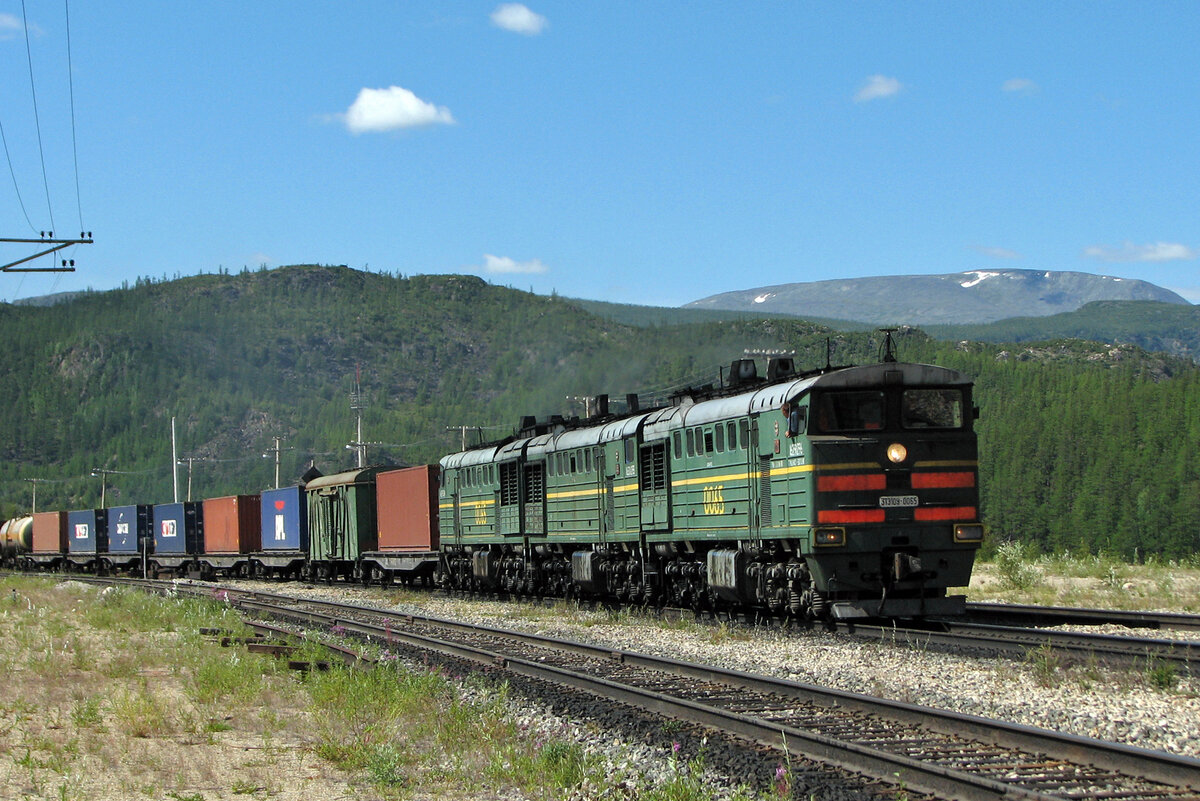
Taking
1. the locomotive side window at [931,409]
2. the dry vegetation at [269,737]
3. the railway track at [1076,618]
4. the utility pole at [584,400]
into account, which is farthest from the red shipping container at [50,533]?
the locomotive side window at [931,409]

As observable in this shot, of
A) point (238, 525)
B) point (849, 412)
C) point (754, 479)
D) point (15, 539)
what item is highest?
point (849, 412)

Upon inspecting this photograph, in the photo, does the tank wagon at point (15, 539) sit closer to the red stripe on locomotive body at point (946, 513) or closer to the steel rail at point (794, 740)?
the steel rail at point (794, 740)

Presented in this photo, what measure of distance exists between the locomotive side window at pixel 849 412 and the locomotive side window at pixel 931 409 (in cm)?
41

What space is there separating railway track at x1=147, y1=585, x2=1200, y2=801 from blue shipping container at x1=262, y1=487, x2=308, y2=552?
100.0ft

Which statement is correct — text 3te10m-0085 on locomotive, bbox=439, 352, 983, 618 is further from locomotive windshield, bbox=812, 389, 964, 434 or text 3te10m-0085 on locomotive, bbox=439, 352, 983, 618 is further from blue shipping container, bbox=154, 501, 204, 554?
blue shipping container, bbox=154, 501, 204, 554

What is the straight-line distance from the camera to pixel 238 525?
5034 cm

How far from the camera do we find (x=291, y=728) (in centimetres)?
1260

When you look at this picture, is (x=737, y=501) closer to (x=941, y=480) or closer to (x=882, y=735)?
(x=941, y=480)

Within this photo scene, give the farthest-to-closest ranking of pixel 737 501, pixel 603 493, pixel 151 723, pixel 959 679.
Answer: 1. pixel 603 493
2. pixel 737 501
3. pixel 959 679
4. pixel 151 723

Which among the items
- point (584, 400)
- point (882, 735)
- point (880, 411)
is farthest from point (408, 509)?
point (882, 735)

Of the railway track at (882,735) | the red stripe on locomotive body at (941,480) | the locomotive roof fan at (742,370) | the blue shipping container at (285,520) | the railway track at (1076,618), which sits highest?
the locomotive roof fan at (742,370)

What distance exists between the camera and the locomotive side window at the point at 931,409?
18.2 m

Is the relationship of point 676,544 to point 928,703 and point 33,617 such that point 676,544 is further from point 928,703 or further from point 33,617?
point 33,617

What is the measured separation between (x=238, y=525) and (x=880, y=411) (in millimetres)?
37643
